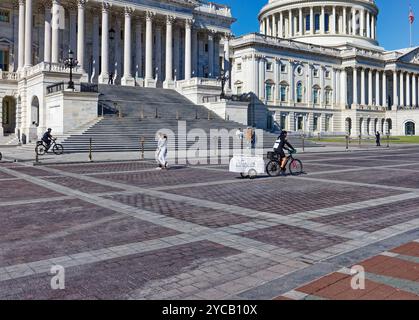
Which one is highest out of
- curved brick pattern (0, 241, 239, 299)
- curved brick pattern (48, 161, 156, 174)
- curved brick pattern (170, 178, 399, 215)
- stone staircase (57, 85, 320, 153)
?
stone staircase (57, 85, 320, 153)

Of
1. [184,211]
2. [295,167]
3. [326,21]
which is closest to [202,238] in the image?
[184,211]

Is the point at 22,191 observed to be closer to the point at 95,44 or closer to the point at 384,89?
the point at 95,44

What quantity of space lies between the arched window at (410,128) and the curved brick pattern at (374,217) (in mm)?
89987

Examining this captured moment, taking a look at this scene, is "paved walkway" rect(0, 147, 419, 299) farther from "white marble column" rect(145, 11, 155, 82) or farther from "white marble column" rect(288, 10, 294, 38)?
"white marble column" rect(288, 10, 294, 38)

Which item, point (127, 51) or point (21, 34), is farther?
point (127, 51)

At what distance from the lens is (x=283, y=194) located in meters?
12.6

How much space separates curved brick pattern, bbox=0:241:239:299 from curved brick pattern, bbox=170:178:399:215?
3.84 meters

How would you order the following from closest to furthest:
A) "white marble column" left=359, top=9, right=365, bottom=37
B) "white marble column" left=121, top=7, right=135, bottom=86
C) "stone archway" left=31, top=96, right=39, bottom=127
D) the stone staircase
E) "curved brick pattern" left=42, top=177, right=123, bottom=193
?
"curved brick pattern" left=42, top=177, right=123, bottom=193 → the stone staircase → "stone archway" left=31, top=96, right=39, bottom=127 → "white marble column" left=121, top=7, right=135, bottom=86 → "white marble column" left=359, top=9, right=365, bottom=37

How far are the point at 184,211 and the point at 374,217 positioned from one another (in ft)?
14.3

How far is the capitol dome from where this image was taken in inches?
3807

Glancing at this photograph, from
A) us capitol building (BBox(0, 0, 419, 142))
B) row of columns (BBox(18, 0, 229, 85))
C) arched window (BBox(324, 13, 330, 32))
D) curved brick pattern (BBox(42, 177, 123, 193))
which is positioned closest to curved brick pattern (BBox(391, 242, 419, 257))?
curved brick pattern (BBox(42, 177, 123, 193))

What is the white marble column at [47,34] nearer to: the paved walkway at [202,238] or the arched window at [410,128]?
the paved walkway at [202,238]

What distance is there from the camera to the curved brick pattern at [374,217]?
8.44 metres
